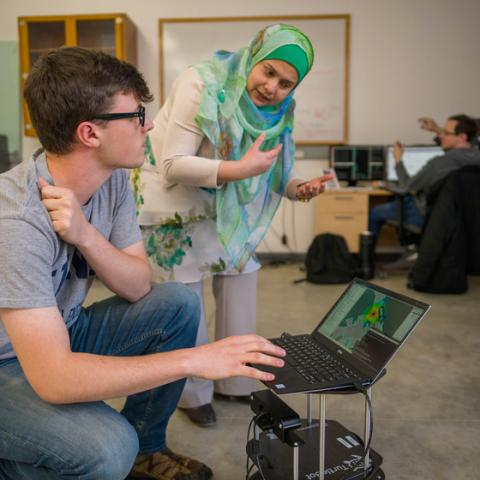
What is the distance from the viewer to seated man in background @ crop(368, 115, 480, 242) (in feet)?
10.7

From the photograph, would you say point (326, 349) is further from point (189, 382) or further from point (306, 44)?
point (306, 44)

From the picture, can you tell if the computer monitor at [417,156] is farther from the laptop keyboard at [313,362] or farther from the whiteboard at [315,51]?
the laptop keyboard at [313,362]

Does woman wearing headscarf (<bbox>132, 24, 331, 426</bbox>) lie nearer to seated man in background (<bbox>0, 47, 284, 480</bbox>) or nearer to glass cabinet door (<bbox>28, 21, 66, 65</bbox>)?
seated man in background (<bbox>0, 47, 284, 480</bbox>)

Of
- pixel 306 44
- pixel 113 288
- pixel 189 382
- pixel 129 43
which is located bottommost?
pixel 189 382

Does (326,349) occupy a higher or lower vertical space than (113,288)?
lower

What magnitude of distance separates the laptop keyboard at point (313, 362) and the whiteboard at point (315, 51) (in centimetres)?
352

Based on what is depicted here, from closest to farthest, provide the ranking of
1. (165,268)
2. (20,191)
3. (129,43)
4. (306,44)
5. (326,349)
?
(20,191), (326,349), (306,44), (165,268), (129,43)

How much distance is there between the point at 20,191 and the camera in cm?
91

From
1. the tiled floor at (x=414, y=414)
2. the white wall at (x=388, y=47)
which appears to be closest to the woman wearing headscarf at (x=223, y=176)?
the tiled floor at (x=414, y=414)

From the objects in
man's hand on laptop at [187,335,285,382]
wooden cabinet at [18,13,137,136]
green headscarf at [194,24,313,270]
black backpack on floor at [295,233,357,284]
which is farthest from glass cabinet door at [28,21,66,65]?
man's hand on laptop at [187,335,285,382]

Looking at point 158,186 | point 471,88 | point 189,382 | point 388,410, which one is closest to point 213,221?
point 158,186

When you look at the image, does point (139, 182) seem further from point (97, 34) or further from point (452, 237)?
point (97, 34)

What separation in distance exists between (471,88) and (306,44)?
3.44 metres

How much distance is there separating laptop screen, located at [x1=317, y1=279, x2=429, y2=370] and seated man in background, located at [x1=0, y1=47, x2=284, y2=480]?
20cm
